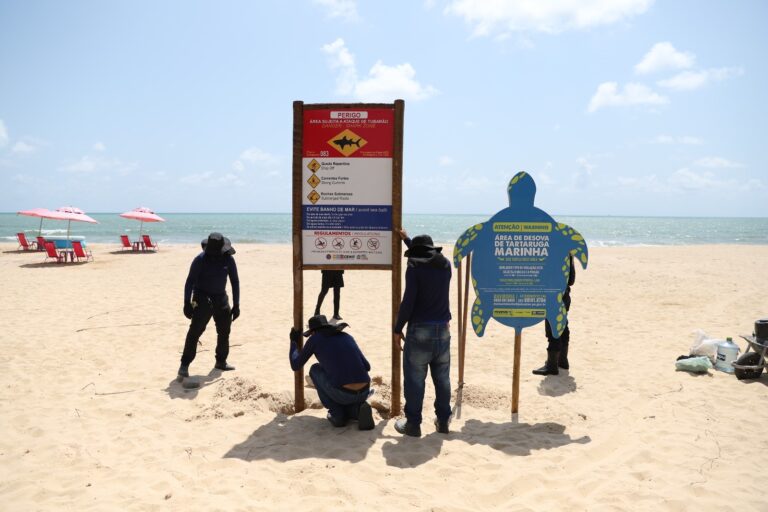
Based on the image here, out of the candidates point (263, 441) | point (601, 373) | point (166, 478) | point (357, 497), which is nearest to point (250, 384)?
point (263, 441)

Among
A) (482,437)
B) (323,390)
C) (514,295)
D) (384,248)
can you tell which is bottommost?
(482,437)

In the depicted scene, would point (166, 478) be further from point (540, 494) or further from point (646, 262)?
point (646, 262)

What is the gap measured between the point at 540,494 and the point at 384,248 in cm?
261

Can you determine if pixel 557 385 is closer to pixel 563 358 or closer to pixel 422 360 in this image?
pixel 563 358

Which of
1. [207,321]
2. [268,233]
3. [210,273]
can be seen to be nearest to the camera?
[210,273]

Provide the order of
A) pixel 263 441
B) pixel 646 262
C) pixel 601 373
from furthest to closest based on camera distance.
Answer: pixel 646 262
pixel 601 373
pixel 263 441

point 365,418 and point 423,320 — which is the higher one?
point 423,320

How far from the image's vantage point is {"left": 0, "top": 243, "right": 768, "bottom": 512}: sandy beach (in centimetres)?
343

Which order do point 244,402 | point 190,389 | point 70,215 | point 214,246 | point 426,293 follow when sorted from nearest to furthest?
point 426,293, point 244,402, point 190,389, point 214,246, point 70,215

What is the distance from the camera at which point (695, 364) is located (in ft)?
20.3

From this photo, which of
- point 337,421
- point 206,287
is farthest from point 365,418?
point 206,287

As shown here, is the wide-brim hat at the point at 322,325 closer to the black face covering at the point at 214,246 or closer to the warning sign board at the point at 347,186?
the warning sign board at the point at 347,186

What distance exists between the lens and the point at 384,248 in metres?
4.93

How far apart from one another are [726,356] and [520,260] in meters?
3.56
